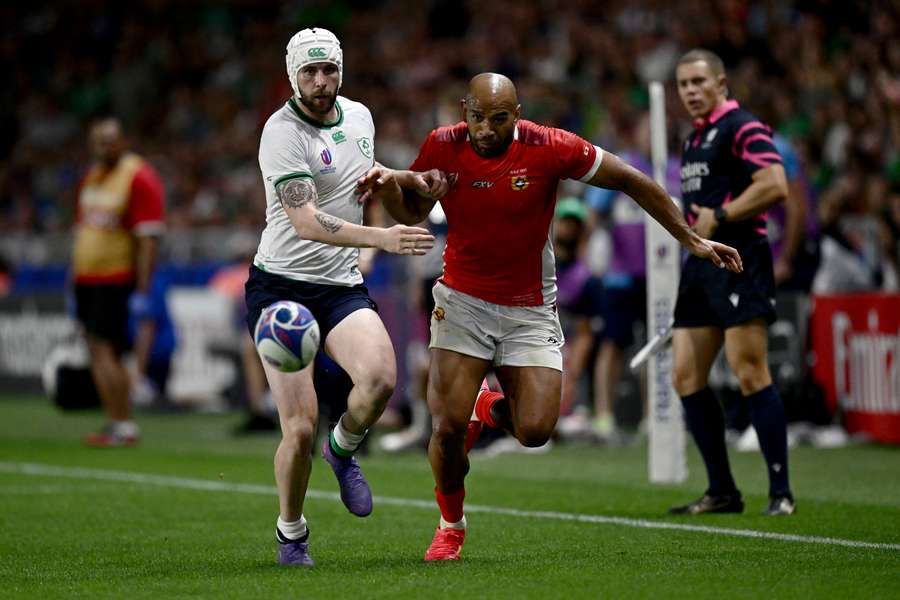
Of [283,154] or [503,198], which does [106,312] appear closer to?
[283,154]

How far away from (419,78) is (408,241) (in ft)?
54.9

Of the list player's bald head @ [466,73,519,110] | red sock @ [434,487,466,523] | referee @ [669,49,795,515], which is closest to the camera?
player's bald head @ [466,73,519,110]

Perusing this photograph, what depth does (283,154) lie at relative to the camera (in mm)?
7285

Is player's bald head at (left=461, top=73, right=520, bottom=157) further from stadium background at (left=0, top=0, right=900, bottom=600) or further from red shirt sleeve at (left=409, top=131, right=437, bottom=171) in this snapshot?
stadium background at (left=0, top=0, right=900, bottom=600)

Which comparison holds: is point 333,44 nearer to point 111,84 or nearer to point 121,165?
point 121,165

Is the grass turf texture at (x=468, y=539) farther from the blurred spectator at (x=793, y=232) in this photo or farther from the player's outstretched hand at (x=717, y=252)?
the blurred spectator at (x=793, y=232)

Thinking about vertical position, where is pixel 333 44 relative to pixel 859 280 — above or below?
above

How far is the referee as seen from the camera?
356 inches

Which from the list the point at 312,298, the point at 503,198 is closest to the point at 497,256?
the point at 503,198

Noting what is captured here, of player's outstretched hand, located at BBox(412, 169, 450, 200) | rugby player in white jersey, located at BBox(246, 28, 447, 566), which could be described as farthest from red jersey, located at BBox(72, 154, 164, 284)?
player's outstretched hand, located at BBox(412, 169, 450, 200)

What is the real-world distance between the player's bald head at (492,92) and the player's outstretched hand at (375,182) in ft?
1.69

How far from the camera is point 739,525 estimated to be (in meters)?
8.59

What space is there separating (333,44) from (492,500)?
373 centimetres

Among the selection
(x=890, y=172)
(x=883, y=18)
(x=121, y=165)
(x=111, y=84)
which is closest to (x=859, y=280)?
(x=890, y=172)
